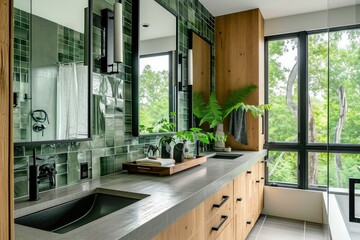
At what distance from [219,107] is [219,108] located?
0.03 metres

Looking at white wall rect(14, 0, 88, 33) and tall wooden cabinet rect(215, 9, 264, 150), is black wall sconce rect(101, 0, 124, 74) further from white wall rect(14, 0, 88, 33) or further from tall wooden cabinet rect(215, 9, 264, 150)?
tall wooden cabinet rect(215, 9, 264, 150)

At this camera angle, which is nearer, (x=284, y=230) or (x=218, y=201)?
(x=218, y=201)

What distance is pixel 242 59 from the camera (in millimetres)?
3500

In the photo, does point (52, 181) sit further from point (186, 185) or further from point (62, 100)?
point (186, 185)

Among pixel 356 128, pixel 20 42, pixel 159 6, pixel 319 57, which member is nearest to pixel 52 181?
→ pixel 20 42

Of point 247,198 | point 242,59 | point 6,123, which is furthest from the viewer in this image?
point 242,59

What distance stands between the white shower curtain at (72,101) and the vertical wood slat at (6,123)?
84cm

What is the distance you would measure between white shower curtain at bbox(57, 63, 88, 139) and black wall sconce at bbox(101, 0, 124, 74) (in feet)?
0.62

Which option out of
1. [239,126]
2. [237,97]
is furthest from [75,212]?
[237,97]

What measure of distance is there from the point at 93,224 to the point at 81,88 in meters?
0.87

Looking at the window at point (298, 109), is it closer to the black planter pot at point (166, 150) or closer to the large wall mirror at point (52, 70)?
the black planter pot at point (166, 150)

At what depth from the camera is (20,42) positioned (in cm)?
121

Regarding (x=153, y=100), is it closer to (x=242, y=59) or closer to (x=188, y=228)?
(x=188, y=228)

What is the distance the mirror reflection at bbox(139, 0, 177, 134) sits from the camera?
2010 mm
